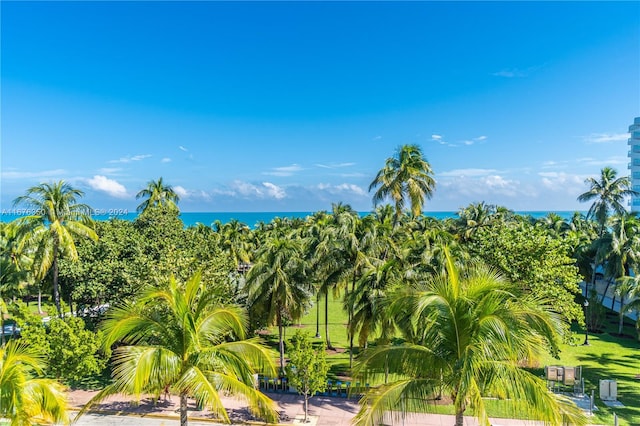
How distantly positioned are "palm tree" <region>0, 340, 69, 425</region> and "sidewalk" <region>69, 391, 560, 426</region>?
880 centimetres

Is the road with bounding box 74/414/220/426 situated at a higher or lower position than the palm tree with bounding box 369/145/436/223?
lower

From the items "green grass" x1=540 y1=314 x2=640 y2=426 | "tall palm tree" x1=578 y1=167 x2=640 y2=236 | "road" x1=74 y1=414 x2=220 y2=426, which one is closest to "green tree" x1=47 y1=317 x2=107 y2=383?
"road" x1=74 y1=414 x2=220 y2=426

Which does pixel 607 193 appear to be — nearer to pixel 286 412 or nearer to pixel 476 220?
pixel 476 220

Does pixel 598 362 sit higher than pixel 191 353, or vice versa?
pixel 191 353

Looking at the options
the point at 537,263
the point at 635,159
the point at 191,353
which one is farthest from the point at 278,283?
the point at 635,159

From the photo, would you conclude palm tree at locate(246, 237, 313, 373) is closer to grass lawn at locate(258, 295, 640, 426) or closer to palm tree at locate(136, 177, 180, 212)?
grass lawn at locate(258, 295, 640, 426)

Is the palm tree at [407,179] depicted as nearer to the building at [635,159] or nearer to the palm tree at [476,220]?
the palm tree at [476,220]

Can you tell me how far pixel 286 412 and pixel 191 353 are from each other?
10.8 meters

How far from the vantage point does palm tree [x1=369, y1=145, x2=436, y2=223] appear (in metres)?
32.0

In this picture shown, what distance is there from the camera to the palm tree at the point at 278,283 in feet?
75.4

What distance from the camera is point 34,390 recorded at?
891cm

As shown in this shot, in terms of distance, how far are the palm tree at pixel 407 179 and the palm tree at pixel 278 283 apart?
38.9 feet

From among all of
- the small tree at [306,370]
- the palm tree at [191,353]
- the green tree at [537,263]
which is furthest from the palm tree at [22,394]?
the green tree at [537,263]

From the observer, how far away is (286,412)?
1827 cm
